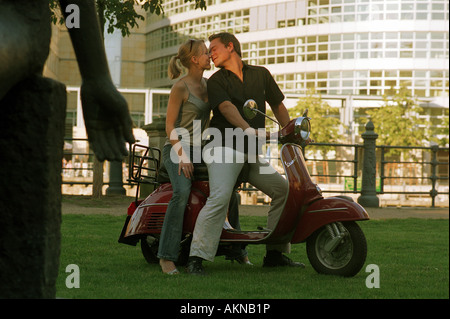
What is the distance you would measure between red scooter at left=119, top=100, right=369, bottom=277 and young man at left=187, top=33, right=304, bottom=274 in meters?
0.12

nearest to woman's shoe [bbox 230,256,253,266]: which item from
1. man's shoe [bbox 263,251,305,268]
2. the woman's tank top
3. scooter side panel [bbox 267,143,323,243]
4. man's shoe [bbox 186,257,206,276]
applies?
man's shoe [bbox 263,251,305,268]

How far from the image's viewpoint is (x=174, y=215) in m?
5.08

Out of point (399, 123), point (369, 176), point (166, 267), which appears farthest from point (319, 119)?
point (166, 267)

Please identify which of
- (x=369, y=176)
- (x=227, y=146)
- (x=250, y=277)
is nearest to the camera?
(x=250, y=277)

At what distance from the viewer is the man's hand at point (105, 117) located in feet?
5.42

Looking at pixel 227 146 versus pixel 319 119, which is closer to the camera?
pixel 227 146

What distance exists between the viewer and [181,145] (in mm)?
5051

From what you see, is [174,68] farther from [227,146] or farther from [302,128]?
[302,128]

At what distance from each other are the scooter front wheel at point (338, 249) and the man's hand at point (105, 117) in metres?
3.44

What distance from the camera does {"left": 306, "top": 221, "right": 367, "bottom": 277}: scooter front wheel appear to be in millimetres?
4871

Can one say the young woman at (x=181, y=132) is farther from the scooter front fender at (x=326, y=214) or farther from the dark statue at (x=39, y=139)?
the dark statue at (x=39, y=139)

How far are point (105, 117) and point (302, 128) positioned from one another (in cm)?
344

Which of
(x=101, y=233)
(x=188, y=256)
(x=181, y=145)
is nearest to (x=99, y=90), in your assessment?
(x=181, y=145)
